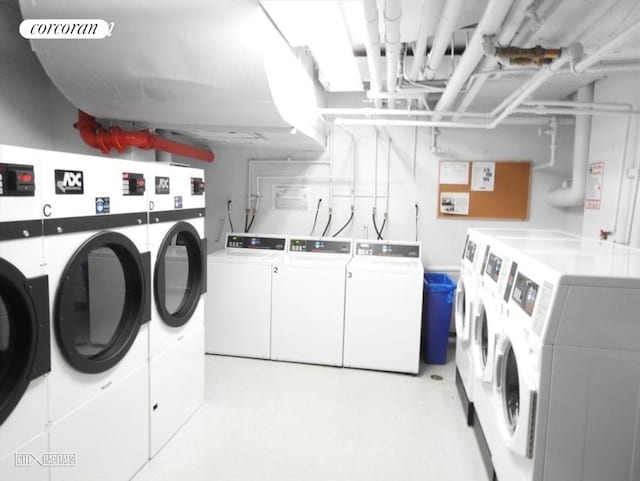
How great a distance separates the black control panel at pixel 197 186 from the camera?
258 cm

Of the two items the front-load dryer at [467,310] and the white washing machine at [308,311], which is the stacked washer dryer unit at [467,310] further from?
the white washing machine at [308,311]

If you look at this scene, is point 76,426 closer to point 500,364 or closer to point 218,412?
point 218,412

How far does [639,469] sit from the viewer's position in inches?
56.9

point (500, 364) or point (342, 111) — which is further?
point (342, 111)

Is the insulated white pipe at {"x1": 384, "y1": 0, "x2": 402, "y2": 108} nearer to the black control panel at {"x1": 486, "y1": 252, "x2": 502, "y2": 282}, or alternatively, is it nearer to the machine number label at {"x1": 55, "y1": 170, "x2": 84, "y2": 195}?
the black control panel at {"x1": 486, "y1": 252, "x2": 502, "y2": 282}

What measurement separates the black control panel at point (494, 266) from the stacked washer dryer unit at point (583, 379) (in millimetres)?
657

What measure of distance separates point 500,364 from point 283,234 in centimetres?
277

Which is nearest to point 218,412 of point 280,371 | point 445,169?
point 280,371

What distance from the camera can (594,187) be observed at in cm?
332

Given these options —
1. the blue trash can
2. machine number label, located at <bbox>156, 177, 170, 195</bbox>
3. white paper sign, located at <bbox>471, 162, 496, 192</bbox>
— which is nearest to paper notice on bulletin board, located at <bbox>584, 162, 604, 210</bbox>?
white paper sign, located at <bbox>471, 162, 496, 192</bbox>

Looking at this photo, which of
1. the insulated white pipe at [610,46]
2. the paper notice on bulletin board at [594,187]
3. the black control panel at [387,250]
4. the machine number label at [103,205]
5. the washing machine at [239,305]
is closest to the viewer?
the insulated white pipe at [610,46]

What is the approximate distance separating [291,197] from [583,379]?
3.27 metres

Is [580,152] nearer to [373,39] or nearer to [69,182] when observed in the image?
[373,39]

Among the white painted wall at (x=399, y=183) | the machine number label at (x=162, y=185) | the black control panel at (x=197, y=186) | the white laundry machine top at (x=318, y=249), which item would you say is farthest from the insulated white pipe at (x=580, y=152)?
the machine number label at (x=162, y=185)
